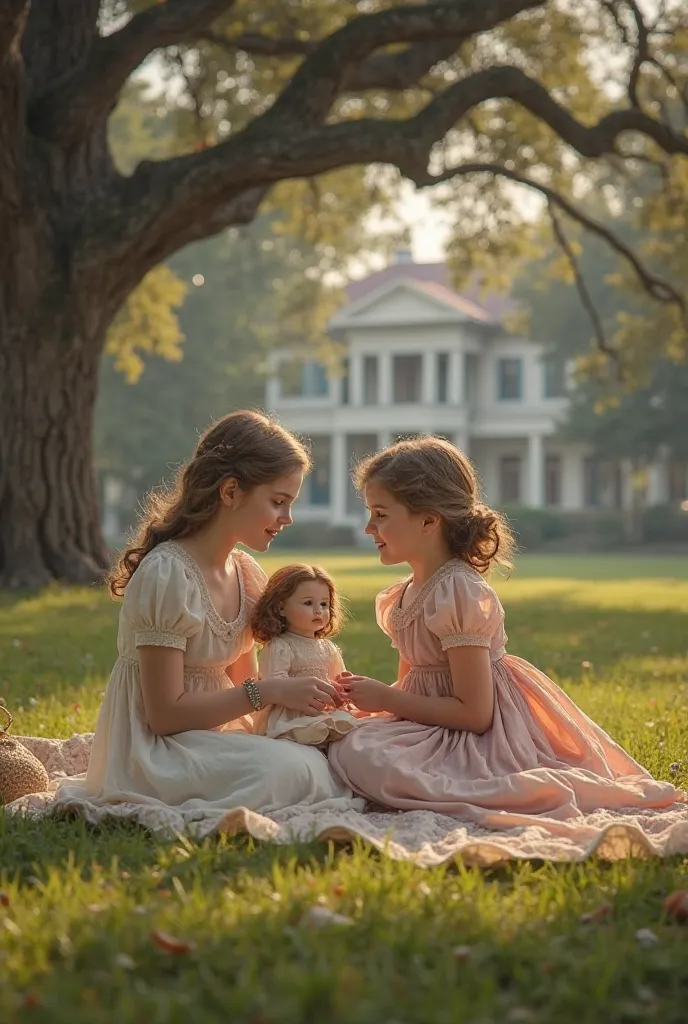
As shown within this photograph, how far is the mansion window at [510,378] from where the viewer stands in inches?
2208

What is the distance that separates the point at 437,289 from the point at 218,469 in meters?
53.0

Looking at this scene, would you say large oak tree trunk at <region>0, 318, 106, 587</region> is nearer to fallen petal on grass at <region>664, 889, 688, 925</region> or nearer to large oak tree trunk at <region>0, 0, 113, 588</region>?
large oak tree trunk at <region>0, 0, 113, 588</region>

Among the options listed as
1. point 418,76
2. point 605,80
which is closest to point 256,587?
point 418,76

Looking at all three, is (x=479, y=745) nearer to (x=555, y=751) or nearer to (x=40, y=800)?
(x=555, y=751)

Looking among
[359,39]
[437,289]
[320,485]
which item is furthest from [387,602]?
[437,289]

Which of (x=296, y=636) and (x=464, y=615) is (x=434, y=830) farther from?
(x=296, y=636)

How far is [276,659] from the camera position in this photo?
4.57 meters

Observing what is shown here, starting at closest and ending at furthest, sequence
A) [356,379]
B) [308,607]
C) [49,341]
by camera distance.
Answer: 1. [308,607]
2. [49,341]
3. [356,379]

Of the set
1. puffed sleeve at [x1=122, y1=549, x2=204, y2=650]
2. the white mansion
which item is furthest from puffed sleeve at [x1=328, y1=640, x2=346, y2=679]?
the white mansion

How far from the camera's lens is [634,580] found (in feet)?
83.1

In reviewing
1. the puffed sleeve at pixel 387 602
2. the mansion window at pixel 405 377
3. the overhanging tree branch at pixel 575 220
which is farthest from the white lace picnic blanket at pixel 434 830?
the mansion window at pixel 405 377

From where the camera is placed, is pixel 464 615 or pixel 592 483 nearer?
pixel 464 615

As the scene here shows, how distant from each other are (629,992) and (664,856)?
1.15 meters

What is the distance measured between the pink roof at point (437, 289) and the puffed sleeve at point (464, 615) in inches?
1945
